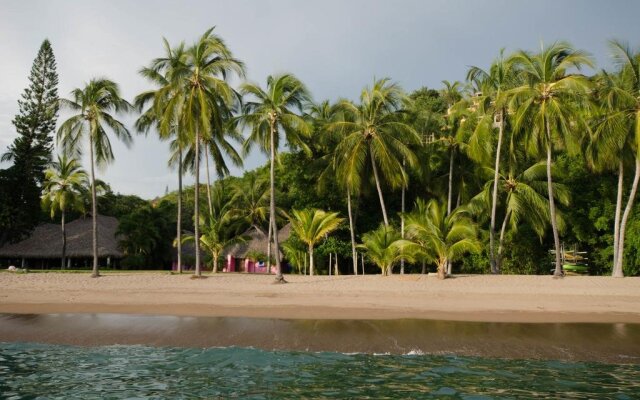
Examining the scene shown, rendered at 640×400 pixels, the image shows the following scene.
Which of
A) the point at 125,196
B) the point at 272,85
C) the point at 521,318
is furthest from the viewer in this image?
the point at 125,196

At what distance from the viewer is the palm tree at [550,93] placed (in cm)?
1889

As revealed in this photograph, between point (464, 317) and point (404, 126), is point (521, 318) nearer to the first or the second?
point (464, 317)

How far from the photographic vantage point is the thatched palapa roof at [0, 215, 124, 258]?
33938 millimetres

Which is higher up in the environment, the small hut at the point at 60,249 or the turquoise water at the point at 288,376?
the small hut at the point at 60,249

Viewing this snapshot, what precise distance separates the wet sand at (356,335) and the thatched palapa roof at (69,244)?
2303 centimetres

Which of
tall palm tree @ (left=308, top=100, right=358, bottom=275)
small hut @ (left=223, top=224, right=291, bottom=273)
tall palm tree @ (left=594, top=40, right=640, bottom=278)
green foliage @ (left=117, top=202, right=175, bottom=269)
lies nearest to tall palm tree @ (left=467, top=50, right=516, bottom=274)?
tall palm tree @ (left=594, top=40, right=640, bottom=278)

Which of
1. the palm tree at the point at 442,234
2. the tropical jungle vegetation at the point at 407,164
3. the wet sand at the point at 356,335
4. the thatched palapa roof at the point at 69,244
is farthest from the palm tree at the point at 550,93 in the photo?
the thatched palapa roof at the point at 69,244

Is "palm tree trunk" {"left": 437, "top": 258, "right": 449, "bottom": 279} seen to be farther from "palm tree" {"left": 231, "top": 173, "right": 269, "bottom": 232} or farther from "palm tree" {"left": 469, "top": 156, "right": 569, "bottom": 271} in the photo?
"palm tree" {"left": 231, "top": 173, "right": 269, "bottom": 232}

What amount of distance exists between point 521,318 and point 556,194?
1351cm

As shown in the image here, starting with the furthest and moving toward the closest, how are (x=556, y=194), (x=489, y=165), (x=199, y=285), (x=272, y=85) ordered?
(x=489, y=165) < (x=556, y=194) < (x=272, y=85) < (x=199, y=285)

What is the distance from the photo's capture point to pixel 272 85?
803 inches

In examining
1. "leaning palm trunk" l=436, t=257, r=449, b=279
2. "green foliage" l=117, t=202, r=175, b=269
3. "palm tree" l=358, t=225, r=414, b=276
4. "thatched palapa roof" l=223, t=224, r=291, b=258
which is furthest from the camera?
"green foliage" l=117, t=202, r=175, b=269

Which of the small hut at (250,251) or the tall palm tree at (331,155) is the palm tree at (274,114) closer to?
the tall palm tree at (331,155)

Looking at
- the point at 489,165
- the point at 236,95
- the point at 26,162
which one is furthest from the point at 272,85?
the point at 26,162
